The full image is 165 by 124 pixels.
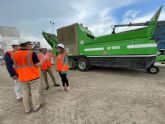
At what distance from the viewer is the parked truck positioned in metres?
5.65

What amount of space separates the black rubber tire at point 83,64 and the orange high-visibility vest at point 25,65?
508cm

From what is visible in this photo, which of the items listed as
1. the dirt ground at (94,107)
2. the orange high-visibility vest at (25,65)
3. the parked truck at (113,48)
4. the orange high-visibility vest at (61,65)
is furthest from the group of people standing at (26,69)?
the parked truck at (113,48)

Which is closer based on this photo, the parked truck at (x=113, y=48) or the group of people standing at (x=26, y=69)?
the group of people standing at (x=26, y=69)

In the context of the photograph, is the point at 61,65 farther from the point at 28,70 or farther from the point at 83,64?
the point at 83,64

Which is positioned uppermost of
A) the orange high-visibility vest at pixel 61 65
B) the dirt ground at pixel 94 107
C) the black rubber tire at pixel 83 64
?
the orange high-visibility vest at pixel 61 65

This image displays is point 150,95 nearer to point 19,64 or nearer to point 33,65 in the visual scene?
point 33,65

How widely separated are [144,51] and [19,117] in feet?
16.5

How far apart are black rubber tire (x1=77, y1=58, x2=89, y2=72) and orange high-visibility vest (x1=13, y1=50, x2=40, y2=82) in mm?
5081

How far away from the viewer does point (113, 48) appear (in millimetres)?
6590

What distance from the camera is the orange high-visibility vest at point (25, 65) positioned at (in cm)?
260

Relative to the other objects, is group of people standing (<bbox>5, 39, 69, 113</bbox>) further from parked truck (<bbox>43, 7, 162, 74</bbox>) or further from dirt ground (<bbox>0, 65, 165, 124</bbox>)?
parked truck (<bbox>43, 7, 162, 74</bbox>)

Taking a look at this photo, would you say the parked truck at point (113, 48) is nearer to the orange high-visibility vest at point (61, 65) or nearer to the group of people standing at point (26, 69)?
the orange high-visibility vest at point (61, 65)

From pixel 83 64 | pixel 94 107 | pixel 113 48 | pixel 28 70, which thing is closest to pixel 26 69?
pixel 28 70

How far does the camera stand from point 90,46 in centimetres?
753
